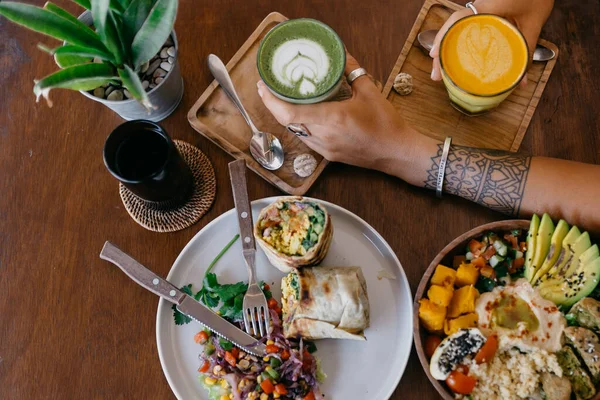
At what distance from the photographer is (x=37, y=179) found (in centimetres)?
172

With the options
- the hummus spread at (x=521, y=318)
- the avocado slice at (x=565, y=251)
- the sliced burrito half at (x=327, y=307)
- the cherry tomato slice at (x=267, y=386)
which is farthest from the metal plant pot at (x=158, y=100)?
the avocado slice at (x=565, y=251)

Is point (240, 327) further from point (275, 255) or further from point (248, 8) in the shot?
point (248, 8)

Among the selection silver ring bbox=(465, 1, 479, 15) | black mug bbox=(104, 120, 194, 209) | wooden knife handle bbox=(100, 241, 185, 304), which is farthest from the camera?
silver ring bbox=(465, 1, 479, 15)

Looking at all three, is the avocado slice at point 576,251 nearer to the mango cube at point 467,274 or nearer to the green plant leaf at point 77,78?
the mango cube at point 467,274

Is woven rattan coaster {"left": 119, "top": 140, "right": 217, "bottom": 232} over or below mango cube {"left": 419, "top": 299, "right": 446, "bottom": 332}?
below

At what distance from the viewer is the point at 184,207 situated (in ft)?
5.47

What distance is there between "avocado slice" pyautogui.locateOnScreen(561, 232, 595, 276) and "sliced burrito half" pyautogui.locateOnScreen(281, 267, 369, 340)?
59 cm

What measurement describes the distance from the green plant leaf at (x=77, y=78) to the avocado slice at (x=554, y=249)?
1.32 metres

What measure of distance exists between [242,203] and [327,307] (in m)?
0.42

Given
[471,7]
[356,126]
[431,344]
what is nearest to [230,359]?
[431,344]

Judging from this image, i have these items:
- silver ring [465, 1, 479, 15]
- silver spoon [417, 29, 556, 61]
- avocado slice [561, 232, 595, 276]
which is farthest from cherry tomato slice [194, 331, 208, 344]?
silver ring [465, 1, 479, 15]

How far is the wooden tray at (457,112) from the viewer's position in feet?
5.63

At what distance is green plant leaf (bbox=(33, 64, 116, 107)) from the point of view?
1.19m

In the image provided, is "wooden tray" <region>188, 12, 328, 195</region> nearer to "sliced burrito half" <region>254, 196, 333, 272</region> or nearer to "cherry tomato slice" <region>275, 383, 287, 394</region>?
"sliced burrito half" <region>254, 196, 333, 272</region>
